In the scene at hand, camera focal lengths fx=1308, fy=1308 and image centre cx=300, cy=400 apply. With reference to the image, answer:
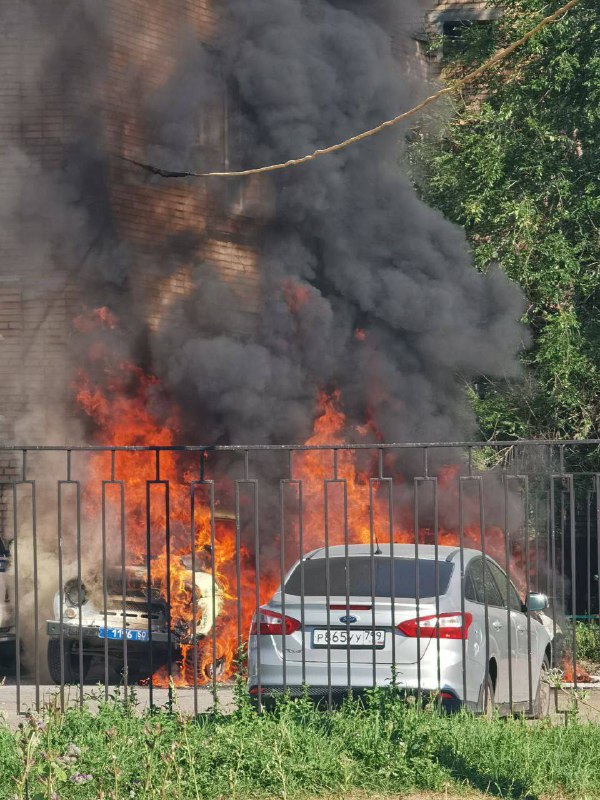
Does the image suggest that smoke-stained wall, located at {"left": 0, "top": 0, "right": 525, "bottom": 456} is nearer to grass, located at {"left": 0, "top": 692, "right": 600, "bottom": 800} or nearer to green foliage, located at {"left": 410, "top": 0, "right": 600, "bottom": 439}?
green foliage, located at {"left": 410, "top": 0, "right": 600, "bottom": 439}

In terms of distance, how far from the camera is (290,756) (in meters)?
7.25

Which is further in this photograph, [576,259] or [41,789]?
[576,259]

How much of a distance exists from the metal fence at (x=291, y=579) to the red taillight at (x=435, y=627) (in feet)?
0.05

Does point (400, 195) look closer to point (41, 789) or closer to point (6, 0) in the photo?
point (6, 0)

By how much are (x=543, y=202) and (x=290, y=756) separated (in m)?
12.4

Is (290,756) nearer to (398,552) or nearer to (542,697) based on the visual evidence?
(398,552)

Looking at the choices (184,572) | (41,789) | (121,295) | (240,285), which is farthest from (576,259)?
(41,789)

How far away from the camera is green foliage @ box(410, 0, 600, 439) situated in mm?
17281

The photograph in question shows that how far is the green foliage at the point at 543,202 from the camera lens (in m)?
17.3

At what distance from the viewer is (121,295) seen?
17172 millimetres

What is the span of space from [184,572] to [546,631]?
3606mm

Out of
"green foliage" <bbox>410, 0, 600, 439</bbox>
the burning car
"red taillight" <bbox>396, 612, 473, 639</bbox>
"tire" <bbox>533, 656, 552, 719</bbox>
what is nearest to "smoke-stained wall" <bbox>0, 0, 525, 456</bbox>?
"green foliage" <bbox>410, 0, 600, 439</bbox>

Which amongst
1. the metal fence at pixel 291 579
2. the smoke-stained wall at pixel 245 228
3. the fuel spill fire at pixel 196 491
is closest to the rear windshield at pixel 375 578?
the metal fence at pixel 291 579

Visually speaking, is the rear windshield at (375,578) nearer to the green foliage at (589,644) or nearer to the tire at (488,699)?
the tire at (488,699)
